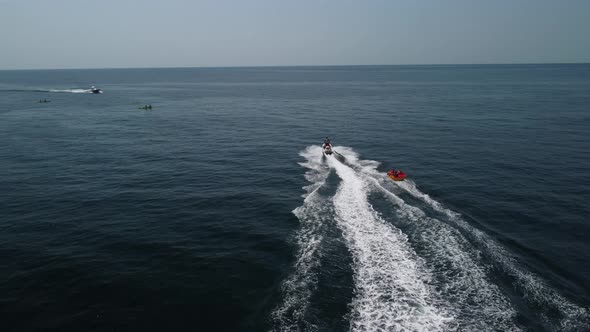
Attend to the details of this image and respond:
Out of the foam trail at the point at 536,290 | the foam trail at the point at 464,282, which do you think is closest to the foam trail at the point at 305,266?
the foam trail at the point at 464,282

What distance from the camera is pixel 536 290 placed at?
27.0 meters

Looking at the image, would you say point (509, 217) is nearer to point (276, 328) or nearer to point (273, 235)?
point (273, 235)

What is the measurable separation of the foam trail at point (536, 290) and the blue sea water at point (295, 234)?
5.1 inches

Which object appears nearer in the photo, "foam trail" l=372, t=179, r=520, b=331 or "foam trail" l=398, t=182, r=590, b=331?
"foam trail" l=372, t=179, r=520, b=331

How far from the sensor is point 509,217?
3969cm

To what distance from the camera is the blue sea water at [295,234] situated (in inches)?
982

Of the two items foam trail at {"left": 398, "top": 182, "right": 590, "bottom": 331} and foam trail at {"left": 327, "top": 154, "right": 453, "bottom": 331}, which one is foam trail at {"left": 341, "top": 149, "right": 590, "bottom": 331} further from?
foam trail at {"left": 327, "top": 154, "right": 453, "bottom": 331}

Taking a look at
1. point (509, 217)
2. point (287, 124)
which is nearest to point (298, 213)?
point (509, 217)

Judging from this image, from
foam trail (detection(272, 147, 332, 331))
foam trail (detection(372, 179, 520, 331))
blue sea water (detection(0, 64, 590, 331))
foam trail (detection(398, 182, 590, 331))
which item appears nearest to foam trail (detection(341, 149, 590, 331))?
foam trail (detection(398, 182, 590, 331))

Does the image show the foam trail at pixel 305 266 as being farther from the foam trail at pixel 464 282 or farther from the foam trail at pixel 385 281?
the foam trail at pixel 464 282

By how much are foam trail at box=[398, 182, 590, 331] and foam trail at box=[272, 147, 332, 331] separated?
48.5ft

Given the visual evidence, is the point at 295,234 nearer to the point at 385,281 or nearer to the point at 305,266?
the point at 305,266

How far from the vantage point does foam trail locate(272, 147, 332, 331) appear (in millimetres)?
23875

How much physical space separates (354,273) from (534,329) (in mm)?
12201
